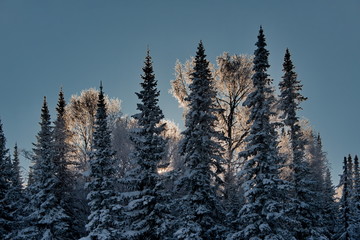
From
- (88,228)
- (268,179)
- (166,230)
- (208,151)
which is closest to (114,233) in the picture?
(88,228)

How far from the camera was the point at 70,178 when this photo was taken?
83.0ft

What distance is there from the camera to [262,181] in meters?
18.2

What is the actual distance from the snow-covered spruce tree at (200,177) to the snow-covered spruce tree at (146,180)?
1.38 meters

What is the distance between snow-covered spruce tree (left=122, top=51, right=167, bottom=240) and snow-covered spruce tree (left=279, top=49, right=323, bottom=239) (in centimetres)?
910

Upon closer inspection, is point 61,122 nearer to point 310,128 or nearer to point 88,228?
point 88,228

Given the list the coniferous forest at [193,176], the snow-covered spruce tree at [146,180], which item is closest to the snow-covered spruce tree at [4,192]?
the coniferous forest at [193,176]

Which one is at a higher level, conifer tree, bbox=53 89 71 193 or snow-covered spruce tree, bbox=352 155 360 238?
conifer tree, bbox=53 89 71 193

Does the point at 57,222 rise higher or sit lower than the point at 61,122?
lower

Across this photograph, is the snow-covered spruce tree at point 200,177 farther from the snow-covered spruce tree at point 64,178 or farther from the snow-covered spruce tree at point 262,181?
the snow-covered spruce tree at point 64,178

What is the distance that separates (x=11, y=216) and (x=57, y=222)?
6.38 m

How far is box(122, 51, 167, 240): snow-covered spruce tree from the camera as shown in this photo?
62.7 feet

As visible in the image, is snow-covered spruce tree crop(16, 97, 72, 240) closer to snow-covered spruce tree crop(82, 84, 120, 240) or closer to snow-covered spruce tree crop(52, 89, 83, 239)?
snow-covered spruce tree crop(52, 89, 83, 239)

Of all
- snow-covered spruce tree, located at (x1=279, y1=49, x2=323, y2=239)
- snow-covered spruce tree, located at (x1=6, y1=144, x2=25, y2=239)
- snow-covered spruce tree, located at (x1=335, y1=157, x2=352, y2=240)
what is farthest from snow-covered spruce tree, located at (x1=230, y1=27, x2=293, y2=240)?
snow-covered spruce tree, located at (x1=6, y1=144, x2=25, y2=239)

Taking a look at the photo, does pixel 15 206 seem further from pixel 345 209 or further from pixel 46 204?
pixel 345 209
